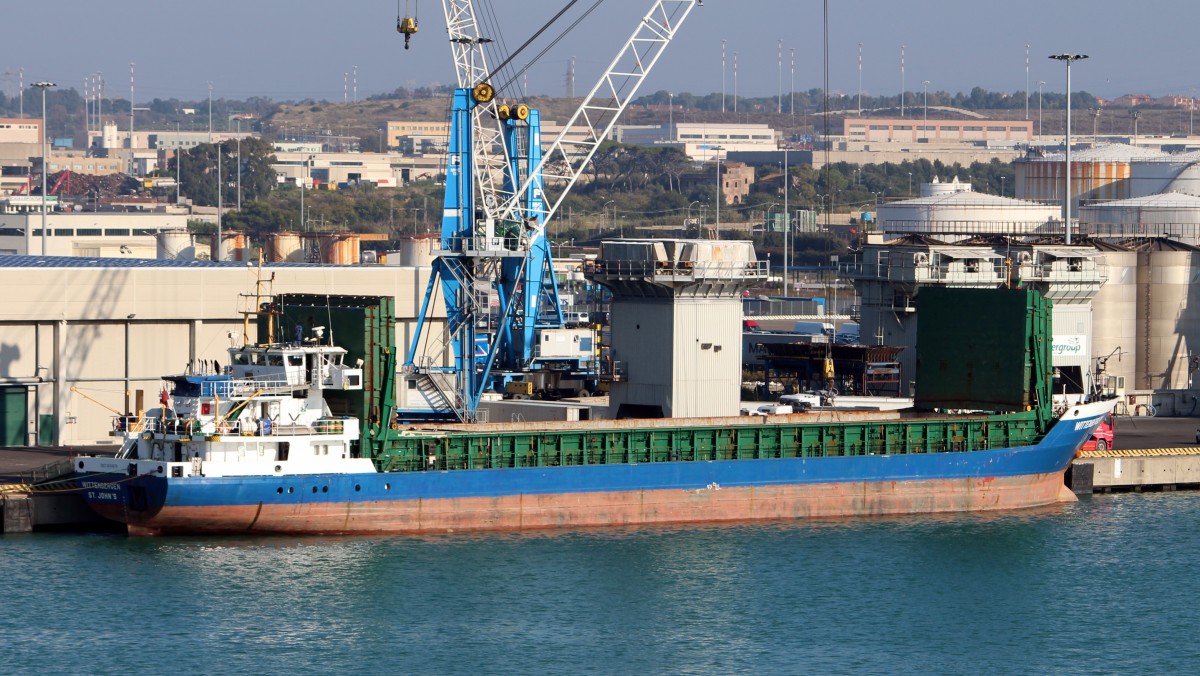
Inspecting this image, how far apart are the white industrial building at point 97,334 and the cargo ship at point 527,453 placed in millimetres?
10654

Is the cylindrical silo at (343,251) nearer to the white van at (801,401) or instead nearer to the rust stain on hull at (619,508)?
the white van at (801,401)

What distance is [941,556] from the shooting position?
51.1m

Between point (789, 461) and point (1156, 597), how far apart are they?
1218cm

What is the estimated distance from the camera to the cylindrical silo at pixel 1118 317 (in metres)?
79.1

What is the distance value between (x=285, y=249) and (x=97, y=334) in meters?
49.0

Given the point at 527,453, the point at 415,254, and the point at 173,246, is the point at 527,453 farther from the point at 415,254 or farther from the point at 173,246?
the point at 173,246

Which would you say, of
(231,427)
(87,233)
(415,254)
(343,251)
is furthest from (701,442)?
(87,233)

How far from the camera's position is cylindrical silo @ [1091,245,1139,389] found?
79125mm

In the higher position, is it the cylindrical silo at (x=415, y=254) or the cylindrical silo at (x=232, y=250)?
the cylindrical silo at (x=232, y=250)

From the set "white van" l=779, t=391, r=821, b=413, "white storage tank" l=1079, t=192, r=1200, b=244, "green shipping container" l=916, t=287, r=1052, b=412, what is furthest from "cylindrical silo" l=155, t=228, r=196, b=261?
"green shipping container" l=916, t=287, r=1052, b=412

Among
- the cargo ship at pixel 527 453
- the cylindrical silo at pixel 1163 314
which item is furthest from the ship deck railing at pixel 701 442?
the cylindrical silo at pixel 1163 314

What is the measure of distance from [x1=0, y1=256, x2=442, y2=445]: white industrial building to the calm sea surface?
13.0m

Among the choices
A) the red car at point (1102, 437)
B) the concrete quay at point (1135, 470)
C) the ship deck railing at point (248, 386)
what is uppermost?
the ship deck railing at point (248, 386)

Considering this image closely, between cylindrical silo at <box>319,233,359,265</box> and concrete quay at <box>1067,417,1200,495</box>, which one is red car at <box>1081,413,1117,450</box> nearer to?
concrete quay at <box>1067,417,1200,495</box>
